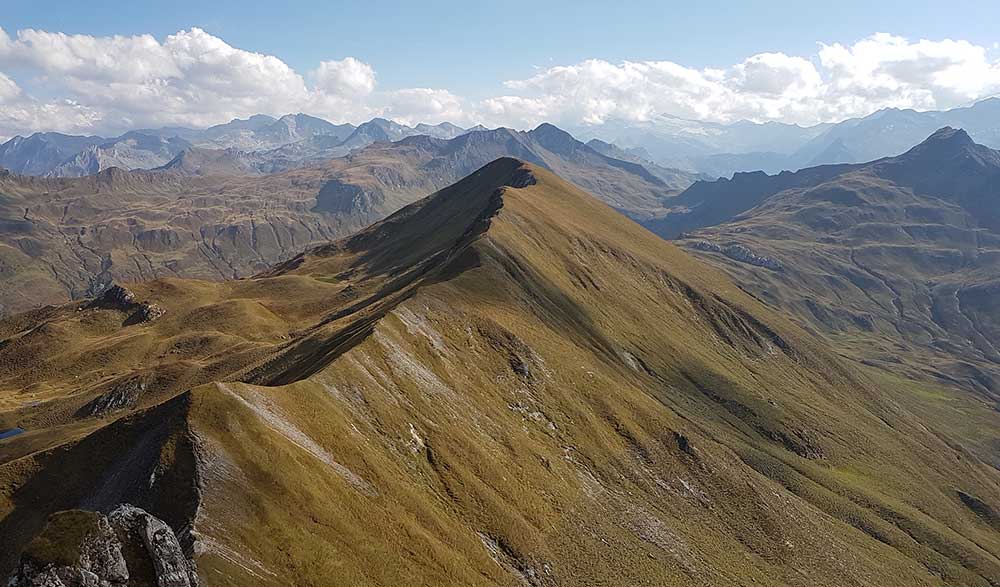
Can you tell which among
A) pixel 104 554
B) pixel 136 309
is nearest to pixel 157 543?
pixel 104 554

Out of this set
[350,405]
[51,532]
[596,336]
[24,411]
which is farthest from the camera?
[596,336]

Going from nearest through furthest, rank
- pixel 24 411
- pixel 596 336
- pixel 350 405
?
pixel 350 405 → pixel 24 411 → pixel 596 336

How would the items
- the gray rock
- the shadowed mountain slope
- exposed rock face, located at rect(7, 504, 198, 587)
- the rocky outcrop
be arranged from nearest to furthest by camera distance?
exposed rock face, located at rect(7, 504, 198, 587) < the gray rock < the shadowed mountain slope < the rocky outcrop

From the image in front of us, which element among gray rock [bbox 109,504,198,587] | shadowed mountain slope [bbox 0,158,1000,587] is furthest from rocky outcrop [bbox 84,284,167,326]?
gray rock [bbox 109,504,198,587]

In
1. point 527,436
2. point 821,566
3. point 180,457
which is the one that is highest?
point 180,457

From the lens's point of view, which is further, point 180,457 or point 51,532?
point 180,457

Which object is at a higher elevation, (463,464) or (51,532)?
(51,532)

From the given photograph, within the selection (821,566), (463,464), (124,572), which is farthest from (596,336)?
(124,572)

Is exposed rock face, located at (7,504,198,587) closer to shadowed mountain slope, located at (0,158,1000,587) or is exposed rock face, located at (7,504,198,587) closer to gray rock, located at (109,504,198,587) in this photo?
gray rock, located at (109,504,198,587)

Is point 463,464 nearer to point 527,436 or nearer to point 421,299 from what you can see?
point 527,436
